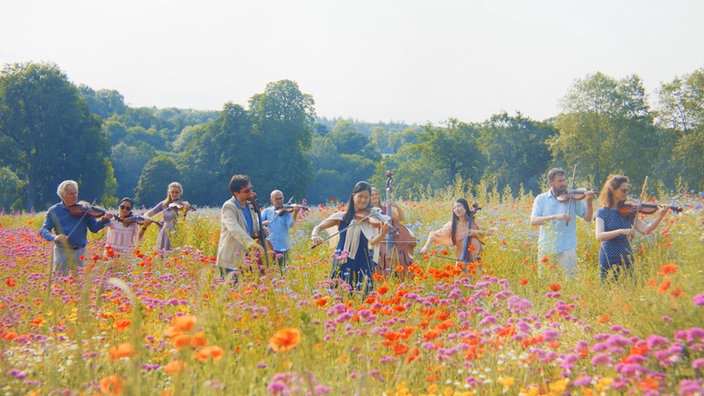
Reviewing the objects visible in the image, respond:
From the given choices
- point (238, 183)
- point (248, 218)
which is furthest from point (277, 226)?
point (238, 183)

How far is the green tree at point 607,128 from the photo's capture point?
44062mm

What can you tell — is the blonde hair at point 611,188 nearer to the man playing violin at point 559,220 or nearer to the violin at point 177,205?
the man playing violin at point 559,220

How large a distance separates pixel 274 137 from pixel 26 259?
45224 mm


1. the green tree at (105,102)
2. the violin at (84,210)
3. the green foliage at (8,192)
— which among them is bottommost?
the green foliage at (8,192)

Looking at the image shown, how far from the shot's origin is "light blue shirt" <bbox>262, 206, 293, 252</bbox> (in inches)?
339

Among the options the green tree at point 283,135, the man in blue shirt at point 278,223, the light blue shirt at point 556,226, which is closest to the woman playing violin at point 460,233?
the light blue shirt at point 556,226

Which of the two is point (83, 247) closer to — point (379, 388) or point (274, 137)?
point (379, 388)

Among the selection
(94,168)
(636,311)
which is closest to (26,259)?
(636,311)

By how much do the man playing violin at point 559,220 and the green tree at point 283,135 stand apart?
4278 centimetres

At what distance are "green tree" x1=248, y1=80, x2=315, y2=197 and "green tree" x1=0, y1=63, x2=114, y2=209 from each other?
1261 cm

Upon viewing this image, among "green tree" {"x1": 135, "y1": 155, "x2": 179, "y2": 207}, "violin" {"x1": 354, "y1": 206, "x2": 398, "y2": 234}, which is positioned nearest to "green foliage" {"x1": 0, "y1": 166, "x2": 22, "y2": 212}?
"green tree" {"x1": 135, "y1": 155, "x2": 179, "y2": 207}

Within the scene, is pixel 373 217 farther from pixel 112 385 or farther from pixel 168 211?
pixel 112 385

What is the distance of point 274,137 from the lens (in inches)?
2055

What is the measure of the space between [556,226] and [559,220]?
0.22ft
